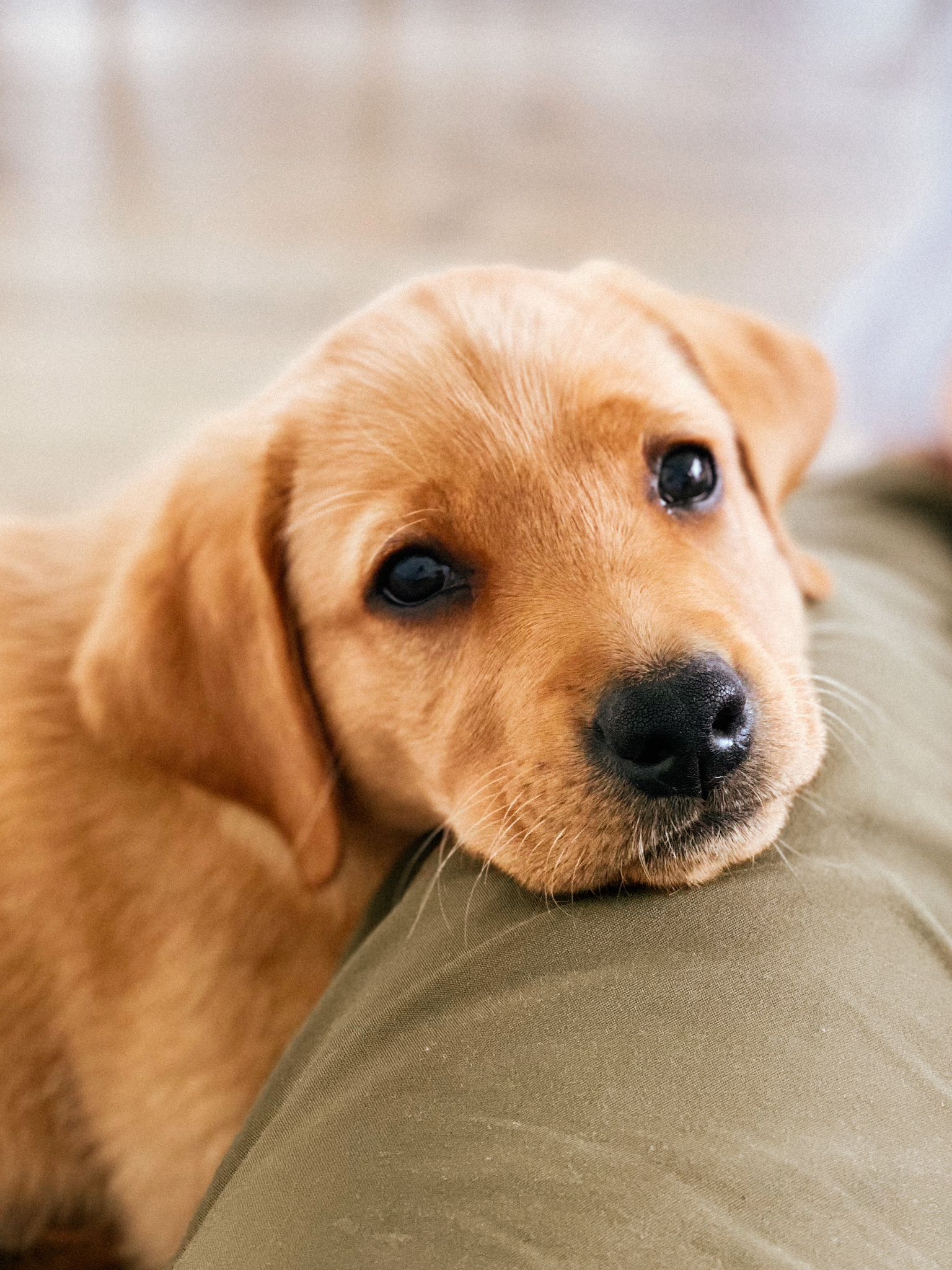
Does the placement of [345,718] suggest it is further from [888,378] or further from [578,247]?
[578,247]

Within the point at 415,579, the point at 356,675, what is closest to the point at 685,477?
the point at 415,579

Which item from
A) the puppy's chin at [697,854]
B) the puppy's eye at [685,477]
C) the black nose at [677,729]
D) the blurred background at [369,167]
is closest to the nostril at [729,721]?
the black nose at [677,729]

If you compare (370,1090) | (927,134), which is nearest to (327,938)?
(370,1090)

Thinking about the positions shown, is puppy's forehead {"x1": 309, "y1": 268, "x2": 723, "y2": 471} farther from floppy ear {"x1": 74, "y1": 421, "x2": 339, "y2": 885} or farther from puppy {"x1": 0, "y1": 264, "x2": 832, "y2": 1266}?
floppy ear {"x1": 74, "y1": 421, "x2": 339, "y2": 885}

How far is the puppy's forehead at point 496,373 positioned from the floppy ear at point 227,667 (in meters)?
0.19

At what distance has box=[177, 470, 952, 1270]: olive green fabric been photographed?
108 cm

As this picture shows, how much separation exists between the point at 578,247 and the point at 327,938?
368 cm

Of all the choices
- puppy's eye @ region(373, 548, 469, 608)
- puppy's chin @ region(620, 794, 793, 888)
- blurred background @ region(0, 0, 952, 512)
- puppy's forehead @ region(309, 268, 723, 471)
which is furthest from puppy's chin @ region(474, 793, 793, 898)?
blurred background @ region(0, 0, 952, 512)

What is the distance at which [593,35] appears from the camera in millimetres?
7062

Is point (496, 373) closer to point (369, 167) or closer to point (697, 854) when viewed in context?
point (697, 854)

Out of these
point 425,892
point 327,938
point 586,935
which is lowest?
point 327,938

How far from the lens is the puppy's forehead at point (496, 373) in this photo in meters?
1.59

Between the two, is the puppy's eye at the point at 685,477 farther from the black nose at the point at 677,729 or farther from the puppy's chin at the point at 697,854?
the puppy's chin at the point at 697,854

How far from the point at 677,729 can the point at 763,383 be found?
0.85m
